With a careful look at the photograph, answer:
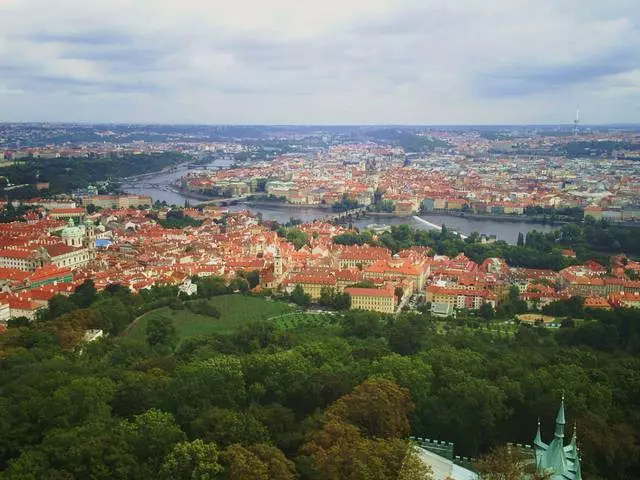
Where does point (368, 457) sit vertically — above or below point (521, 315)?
above

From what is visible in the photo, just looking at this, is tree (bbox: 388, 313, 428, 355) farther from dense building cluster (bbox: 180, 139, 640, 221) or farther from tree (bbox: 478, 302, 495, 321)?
dense building cluster (bbox: 180, 139, 640, 221)

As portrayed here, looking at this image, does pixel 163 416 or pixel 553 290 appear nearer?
pixel 163 416

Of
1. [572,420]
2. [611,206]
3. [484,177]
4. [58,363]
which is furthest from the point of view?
[484,177]

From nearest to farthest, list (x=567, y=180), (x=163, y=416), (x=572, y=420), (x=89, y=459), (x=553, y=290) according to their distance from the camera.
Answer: (x=89, y=459)
(x=163, y=416)
(x=572, y=420)
(x=553, y=290)
(x=567, y=180)

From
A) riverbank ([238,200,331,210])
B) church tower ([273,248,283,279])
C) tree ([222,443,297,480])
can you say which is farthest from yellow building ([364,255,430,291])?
riverbank ([238,200,331,210])

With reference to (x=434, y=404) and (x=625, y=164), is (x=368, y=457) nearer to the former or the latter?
(x=434, y=404)

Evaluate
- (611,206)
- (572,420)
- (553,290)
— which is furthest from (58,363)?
(611,206)

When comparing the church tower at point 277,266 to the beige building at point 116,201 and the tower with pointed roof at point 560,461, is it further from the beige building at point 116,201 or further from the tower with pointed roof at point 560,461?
the beige building at point 116,201

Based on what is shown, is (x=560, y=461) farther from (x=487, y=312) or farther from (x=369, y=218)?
(x=369, y=218)
